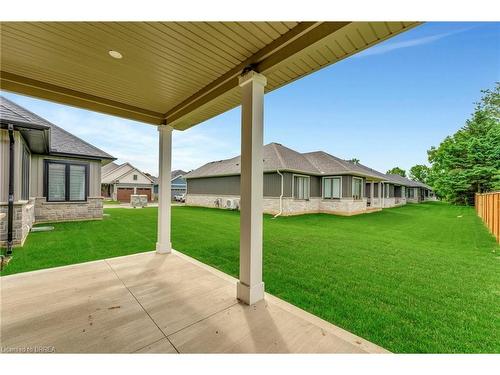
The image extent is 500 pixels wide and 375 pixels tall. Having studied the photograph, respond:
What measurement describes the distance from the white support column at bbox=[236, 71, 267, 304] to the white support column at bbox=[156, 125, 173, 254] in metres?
2.57

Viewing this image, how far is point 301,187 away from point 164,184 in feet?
32.1

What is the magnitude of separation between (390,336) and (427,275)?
2429 millimetres

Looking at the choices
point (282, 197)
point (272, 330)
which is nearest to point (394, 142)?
point (282, 197)

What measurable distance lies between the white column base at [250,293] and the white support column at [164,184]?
2.66 metres

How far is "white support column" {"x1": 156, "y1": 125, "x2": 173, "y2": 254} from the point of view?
468 centimetres

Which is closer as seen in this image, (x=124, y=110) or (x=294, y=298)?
(x=294, y=298)

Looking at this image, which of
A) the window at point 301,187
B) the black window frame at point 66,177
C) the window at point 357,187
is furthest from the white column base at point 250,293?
the window at point 357,187

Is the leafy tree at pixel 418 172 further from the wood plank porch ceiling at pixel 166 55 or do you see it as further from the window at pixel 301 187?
the wood plank porch ceiling at pixel 166 55

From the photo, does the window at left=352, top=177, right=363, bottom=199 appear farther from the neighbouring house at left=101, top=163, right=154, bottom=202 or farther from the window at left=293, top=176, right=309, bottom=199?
the neighbouring house at left=101, top=163, right=154, bottom=202

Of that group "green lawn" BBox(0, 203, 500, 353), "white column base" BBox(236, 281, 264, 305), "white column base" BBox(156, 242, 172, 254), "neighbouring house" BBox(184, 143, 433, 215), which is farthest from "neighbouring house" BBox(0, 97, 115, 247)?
"neighbouring house" BBox(184, 143, 433, 215)

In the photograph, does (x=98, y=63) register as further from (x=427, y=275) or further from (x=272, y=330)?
(x=427, y=275)

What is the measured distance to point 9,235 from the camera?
15.3 feet

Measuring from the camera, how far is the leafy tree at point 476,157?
1367 cm
